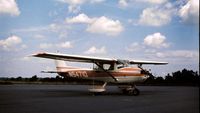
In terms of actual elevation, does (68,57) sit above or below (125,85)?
above

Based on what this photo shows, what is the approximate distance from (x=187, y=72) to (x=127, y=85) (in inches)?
2094

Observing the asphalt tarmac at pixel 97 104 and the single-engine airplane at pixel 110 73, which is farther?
the single-engine airplane at pixel 110 73

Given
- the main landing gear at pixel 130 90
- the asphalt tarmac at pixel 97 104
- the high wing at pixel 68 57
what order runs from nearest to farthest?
the asphalt tarmac at pixel 97 104
the high wing at pixel 68 57
the main landing gear at pixel 130 90

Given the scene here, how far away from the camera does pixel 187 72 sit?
7225cm

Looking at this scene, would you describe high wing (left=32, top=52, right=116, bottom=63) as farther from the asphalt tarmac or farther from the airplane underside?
the asphalt tarmac

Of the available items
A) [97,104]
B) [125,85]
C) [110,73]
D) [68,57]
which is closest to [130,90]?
[125,85]

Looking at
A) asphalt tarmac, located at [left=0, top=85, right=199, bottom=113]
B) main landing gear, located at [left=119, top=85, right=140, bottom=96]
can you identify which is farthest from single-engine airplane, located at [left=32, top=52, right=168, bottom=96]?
asphalt tarmac, located at [left=0, top=85, right=199, bottom=113]

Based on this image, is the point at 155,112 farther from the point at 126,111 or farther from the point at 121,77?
the point at 121,77

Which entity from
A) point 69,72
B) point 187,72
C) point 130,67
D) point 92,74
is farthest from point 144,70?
point 187,72

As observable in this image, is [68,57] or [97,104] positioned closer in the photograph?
[97,104]

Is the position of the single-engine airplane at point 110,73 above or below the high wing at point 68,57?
below

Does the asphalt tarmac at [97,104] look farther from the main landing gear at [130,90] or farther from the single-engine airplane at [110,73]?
the single-engine airplane at [110,73]

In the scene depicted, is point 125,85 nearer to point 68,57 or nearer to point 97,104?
point 68,57

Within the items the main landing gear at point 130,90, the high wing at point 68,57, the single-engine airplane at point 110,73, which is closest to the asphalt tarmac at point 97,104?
the main landing gear at point 130,90
